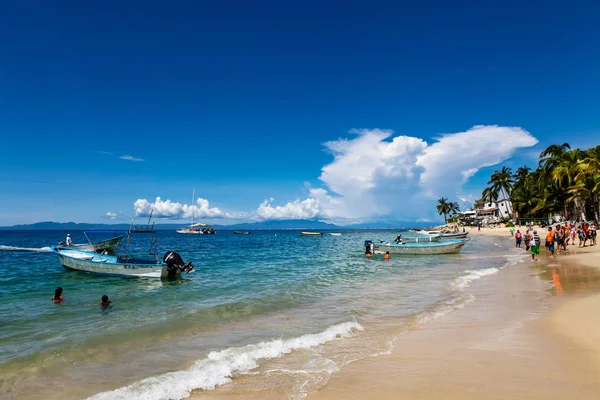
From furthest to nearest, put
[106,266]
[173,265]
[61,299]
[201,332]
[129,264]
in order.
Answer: [106,266]
[129,264]
[173,265]
[61,299]
[201,332]

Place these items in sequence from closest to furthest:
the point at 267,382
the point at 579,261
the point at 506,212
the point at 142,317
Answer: the point at 267,382 < the point at 142,317 < the point at 579,261 < the point at 506,212

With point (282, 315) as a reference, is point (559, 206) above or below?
above

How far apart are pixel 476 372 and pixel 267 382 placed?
13.0 ft

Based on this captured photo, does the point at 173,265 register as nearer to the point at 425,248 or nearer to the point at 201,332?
the point at 201,332

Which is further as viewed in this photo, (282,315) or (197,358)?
(282,315)

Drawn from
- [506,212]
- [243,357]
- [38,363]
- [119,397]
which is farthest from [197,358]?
[506,212]

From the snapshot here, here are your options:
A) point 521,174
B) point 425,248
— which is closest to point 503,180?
point 521,174

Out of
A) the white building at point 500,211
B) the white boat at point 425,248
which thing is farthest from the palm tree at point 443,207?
the white boat at point 425,248

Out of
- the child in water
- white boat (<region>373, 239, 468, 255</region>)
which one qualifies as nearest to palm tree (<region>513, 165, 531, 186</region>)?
white boat (<region>373, 239, 468, 255</region>)

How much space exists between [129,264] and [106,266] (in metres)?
1.92

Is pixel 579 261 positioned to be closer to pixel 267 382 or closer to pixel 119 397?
pixel 267 382

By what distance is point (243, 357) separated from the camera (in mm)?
7992

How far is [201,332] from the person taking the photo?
10.5 m

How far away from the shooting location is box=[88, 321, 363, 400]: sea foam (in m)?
6.31
